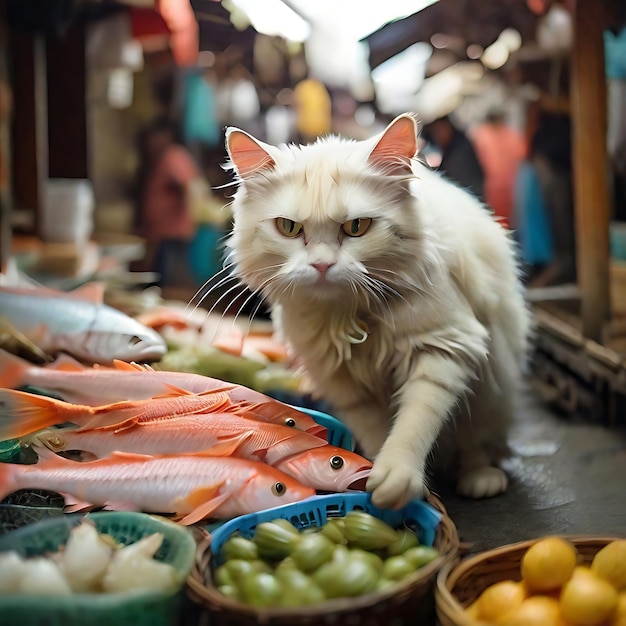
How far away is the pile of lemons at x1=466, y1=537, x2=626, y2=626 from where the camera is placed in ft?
4.12

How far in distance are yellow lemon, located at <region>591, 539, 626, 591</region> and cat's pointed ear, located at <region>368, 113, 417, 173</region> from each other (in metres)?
0.85

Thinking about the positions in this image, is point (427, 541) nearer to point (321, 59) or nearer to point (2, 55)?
point (321, 59)

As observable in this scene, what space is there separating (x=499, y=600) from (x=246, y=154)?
1.04 metres

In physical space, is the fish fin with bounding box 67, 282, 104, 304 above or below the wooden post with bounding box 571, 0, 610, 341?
below

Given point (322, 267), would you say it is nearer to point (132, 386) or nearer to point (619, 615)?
point (132, 386)

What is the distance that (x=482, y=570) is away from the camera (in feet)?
4.67

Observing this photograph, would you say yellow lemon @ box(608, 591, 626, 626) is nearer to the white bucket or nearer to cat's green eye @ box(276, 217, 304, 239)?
cat's green eye @ box(276, 217, 304, 239)

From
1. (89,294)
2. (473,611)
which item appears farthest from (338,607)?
(89,294)

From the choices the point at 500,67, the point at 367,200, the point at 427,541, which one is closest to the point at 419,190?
the point at 367,200

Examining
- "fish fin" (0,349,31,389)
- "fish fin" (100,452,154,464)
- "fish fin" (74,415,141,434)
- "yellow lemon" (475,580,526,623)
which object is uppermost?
"fish fin" (0,349,31,389)

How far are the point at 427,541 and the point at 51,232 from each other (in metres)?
3.29

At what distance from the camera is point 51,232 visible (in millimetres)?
4254

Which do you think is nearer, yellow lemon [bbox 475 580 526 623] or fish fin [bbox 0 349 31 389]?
yellow lemon [bbox 475 580 526 623]

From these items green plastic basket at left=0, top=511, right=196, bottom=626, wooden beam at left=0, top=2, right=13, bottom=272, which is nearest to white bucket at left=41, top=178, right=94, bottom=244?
wooden beam at left=0, top=2, right=13, bottom=272
